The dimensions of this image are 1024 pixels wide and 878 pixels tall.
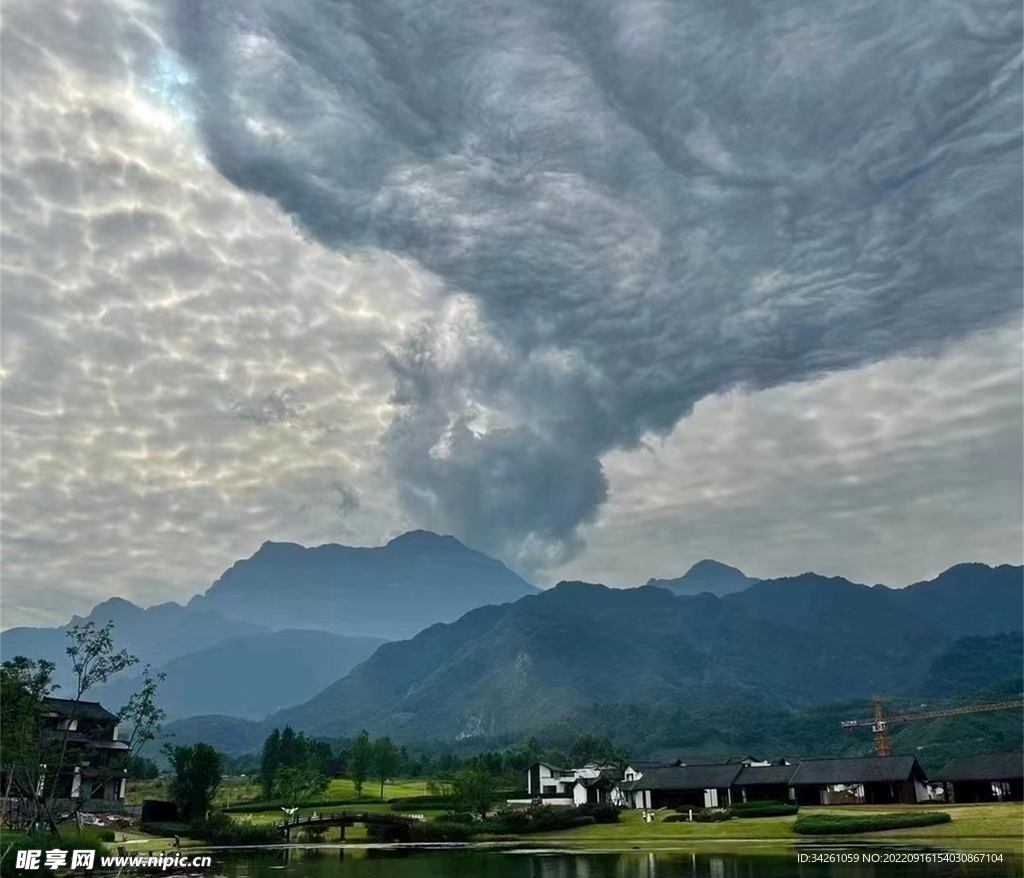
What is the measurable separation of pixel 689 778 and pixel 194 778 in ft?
182

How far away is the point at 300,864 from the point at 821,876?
32.2 metres

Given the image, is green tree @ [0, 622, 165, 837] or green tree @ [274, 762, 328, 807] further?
green tree @ [274, 762, 328, 807]

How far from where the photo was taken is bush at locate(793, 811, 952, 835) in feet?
216

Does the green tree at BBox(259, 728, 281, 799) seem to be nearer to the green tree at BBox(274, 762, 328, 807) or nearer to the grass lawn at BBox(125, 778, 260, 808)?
the grass lawn at BBox(125, 778, 260, 808)

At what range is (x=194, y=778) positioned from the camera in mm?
86062

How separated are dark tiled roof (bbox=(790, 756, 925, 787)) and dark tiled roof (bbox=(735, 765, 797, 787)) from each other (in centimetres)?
117

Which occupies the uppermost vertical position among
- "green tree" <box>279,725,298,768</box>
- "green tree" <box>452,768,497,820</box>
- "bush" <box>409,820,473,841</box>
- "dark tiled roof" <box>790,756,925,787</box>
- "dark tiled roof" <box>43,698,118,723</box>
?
"dark tiled roof" <box>43,698,118,723</box>

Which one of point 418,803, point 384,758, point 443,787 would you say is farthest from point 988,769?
point 384,758

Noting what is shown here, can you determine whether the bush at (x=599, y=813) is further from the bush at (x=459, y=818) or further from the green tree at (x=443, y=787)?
the green tree at (x=443, y=787)

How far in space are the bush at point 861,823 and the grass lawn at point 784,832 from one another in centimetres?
65

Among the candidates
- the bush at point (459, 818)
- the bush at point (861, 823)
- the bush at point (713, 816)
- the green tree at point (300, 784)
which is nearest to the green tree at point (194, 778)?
the green tree at point (300, 784)

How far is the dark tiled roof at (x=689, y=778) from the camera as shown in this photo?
10400 cm

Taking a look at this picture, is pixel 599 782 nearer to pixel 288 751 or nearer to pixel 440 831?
pixel 440 831

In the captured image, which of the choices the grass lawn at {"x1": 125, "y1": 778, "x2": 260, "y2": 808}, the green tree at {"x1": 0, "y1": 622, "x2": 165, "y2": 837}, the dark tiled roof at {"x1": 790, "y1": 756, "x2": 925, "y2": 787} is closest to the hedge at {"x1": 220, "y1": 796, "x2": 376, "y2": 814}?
the grass lawn at {"x1": 125, "y1": 778, "x2": 260, "y2": 808}
